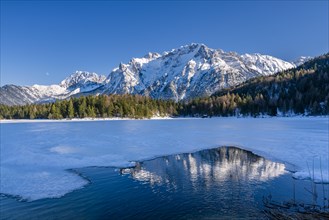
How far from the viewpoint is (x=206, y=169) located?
25781 millimetres

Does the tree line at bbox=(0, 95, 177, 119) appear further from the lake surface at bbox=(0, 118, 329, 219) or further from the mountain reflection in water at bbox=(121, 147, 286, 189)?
the mountain reflection in water at bbox=(121, 147, 286, 189)

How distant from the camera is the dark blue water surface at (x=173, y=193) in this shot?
15.6 metres

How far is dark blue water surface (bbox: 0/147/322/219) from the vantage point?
15648 mm

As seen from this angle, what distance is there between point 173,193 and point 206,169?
25.0 feet

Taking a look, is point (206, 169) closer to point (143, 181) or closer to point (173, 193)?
point (143, 181)

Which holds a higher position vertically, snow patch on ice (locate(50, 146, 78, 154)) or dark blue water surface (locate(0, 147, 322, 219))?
snow patch on ice (locate(50, 146, 78, 154))

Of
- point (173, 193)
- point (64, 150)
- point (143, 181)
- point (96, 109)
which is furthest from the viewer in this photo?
point (96, 109)

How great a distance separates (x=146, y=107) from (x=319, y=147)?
158m

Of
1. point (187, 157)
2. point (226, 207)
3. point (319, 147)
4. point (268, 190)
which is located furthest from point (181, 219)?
point (319, 147)

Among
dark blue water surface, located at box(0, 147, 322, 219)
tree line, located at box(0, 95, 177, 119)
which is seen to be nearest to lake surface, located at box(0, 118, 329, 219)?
dark blue water surface, located at box(0, 147, 322, 219)

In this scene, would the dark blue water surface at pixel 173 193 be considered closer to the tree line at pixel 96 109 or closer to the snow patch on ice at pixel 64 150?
the snow patch on ice at pixel 64 150

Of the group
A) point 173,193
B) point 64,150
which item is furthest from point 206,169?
point 64,150

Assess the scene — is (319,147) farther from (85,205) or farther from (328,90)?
(328,90)

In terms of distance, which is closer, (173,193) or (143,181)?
(173,193)
